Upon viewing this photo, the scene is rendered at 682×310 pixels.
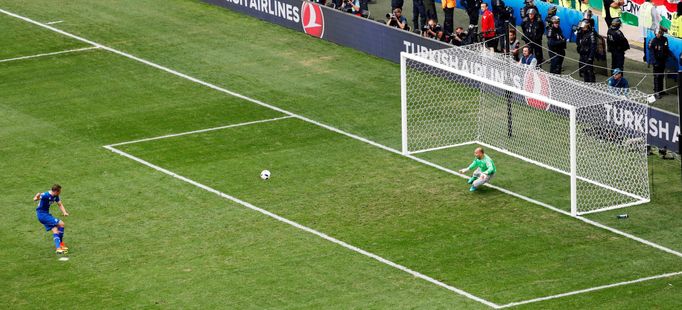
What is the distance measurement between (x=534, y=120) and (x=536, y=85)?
157cm

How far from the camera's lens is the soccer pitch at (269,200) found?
32.9 m

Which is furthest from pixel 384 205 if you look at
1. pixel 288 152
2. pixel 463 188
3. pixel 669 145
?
pixel 669 145

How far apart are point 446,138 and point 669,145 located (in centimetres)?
652

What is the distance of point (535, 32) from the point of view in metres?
48.1

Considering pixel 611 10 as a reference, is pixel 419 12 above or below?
below

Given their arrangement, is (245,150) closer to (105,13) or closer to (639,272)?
(639,272)

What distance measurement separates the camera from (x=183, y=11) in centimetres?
5791

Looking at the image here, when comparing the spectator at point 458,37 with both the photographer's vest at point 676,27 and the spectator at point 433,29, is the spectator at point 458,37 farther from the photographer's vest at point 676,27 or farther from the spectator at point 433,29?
the photographer's vest at point 676,27

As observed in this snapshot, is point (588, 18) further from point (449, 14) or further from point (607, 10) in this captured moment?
point (449, 14)

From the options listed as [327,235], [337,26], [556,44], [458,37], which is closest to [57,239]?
[327,235]

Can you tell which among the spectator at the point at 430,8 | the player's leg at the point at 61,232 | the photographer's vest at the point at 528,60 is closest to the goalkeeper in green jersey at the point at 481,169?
the photographer's vest at the point at 528,60

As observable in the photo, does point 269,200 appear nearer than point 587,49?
Yes

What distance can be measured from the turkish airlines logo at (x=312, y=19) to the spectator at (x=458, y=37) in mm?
5942

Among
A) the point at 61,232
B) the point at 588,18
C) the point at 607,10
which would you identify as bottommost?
the point at 607,10
